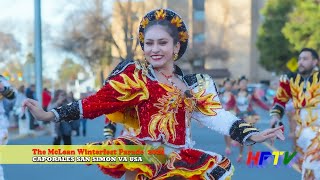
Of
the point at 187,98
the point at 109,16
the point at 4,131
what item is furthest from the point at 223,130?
the point at 109,16

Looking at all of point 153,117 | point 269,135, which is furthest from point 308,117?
point 153,117

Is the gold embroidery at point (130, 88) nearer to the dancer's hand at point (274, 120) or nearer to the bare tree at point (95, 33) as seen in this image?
the dancer's hand at point (274, 120)

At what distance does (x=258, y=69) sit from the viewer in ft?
228

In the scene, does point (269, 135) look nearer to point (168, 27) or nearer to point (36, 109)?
point (168, 27)

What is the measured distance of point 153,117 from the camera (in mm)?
4180

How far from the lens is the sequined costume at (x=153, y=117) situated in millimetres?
4082

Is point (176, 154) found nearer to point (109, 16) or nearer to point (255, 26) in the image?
point (109, 16)

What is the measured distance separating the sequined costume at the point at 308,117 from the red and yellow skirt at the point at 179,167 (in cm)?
315

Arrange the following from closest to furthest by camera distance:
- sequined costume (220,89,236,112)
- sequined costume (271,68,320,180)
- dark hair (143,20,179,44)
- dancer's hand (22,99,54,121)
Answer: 1. dancer's hand (22,99,54,121)
2. dark hair (143,20,179,44)
3. sequined costume (271,68,320,180)
4. sequined costume (220,89,236,112)

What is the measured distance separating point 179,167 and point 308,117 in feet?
11.4

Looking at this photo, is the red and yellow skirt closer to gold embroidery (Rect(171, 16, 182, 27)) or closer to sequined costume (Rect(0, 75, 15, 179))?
gold embroidery (Rect(171, 16, 182, 27))

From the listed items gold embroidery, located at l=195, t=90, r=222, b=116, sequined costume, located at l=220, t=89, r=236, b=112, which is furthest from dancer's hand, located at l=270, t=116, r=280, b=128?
sequined costume, located at l=220, t=89, r=236, b=112

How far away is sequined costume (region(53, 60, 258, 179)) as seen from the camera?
4.08m

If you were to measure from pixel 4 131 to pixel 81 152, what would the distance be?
3.88 m
